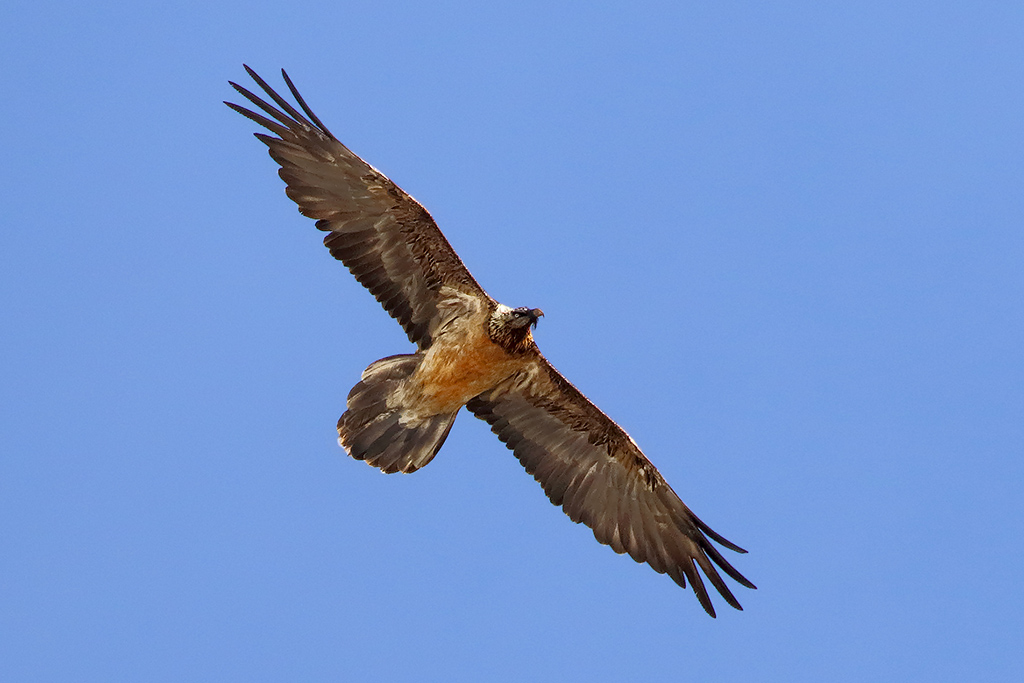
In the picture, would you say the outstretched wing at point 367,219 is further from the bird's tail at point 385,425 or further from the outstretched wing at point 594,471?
the outstretched wing at point 594,471

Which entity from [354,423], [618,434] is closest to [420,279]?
[354,423]

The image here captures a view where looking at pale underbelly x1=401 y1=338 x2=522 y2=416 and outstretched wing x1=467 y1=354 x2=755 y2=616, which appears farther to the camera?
outstretched wing x1=467 y1=354 x2=755 y2=616

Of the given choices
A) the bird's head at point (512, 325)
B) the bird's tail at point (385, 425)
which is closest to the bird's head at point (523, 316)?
the bird's head at point (512, 325)

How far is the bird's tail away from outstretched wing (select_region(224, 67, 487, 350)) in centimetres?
48

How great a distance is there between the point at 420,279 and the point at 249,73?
2.63 meters

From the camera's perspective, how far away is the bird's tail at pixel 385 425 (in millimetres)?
12328

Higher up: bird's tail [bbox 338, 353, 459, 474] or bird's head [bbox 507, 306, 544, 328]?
bird's head [bbox 507, 306, 544, 328]

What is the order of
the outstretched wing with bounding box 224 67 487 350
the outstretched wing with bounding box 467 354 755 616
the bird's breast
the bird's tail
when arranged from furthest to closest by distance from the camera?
the outstretched wing with bounding box 467 354 755 616, the bird's breast, the bird's tail, the outstretched wing with bounding box 224 67 487 350

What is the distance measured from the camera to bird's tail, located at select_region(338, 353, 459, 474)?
12.3 metres

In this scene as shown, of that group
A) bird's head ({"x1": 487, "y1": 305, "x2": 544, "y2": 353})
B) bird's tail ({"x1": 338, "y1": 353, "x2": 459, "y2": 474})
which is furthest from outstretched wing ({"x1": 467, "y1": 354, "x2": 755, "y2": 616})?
bird's tail ({"x1": 338, "y1": 353, "x2": 459, "y2": 474})

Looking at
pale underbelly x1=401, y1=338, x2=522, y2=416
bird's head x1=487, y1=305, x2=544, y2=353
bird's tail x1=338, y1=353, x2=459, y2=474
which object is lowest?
bird's tail x1=338, y1=353, x2=459, y2=474

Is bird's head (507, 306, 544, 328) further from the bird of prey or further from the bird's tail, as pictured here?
the bird's tail

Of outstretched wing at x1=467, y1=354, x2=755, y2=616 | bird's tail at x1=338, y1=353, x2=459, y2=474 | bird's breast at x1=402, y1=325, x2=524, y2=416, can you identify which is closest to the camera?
bird's tail at x1=338, y1=353, x2=459, y2=474

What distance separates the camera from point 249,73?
1159cm
